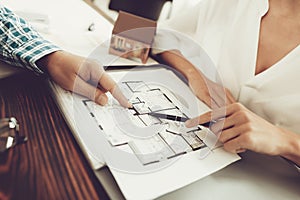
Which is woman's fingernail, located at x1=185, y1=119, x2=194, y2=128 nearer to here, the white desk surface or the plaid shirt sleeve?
the white desk surface

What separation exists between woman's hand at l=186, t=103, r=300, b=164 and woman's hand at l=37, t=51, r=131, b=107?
0.54 feet

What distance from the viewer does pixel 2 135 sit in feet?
1.39

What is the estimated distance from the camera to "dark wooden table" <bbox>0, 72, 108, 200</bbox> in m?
0.37

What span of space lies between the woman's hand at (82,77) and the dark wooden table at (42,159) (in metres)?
0.05

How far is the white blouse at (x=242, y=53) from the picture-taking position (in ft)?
2.16

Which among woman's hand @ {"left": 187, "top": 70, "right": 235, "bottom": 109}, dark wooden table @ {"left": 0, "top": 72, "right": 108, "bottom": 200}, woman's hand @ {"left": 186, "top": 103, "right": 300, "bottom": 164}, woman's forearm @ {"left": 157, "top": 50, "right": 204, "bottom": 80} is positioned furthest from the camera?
woman's forearm @ {"left": 157, "top": 50, "right": 204, "bottom": 80}

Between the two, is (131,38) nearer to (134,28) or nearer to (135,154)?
(134,28)

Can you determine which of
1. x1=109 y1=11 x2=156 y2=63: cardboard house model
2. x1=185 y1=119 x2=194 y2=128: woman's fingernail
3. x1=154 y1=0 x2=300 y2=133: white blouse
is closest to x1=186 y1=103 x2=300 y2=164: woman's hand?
x1=185 y1=119 x2=194 y2=128: woman's fingernail

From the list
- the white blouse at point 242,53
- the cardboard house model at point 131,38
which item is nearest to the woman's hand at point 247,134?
the white blouse at point 242,53

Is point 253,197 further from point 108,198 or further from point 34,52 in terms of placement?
point 34,52

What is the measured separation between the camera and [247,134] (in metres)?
0.49

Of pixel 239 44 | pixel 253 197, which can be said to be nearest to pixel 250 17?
pixel 239 44

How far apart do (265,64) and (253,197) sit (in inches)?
15.5

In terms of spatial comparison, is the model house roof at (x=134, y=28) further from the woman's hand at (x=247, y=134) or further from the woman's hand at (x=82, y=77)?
the woman's hand at (x=247, y=134)
